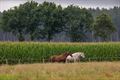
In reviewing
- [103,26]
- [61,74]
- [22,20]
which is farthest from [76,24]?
[61,74]

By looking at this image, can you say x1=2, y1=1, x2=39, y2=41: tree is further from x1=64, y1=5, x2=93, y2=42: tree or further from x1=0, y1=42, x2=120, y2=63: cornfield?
x1=0, y1=42, x2=120, y2=63: cornfield

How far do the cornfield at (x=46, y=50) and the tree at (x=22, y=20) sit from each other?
20772mm

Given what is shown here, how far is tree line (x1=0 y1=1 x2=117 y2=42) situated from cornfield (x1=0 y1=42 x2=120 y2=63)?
65.8 feet

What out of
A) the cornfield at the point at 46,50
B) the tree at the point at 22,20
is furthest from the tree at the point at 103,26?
the cornfield at the point at 46,50

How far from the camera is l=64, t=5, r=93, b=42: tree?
5825 centimetres

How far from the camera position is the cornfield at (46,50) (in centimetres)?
A: 3306

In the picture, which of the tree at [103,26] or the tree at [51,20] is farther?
the tree at [103,26]

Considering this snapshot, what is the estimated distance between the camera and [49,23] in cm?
5653

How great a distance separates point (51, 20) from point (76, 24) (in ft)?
14.4

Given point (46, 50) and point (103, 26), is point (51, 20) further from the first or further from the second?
point (46, 50)

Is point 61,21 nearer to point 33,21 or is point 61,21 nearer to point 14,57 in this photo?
point 33,21

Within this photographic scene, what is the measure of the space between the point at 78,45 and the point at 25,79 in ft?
81.0

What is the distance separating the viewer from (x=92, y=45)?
36.4 meters

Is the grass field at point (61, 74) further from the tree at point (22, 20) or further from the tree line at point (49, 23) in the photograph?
the tree at point (22, 20)
